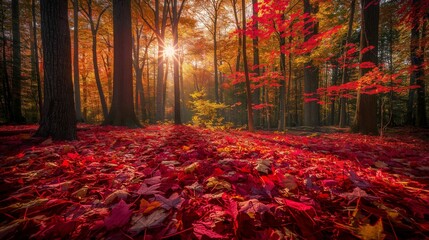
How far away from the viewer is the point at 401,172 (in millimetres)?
1860

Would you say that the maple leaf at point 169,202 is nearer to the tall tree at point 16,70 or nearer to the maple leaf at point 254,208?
the maple leaf at point 254,208

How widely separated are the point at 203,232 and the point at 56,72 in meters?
3.87

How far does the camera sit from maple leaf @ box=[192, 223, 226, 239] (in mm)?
763

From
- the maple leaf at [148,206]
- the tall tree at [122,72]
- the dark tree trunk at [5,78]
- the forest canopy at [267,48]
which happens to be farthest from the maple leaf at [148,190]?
the dark tree trunk at [5,78]

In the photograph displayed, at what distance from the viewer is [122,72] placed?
21.7ft

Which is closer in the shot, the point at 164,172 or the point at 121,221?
the point at 121,221

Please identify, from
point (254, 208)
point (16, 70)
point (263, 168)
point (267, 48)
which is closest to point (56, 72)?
point (263, 168)

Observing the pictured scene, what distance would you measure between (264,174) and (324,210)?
58 centimetres

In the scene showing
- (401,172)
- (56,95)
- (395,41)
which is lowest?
(401,172)

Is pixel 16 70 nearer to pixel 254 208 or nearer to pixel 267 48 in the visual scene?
pixel 267 48

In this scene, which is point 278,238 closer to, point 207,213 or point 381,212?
point 207,213

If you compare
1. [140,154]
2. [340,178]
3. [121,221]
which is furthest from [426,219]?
[140,154]

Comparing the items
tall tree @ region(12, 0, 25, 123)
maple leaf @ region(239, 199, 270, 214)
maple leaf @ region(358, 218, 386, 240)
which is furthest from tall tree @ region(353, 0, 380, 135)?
tall tree @ region(12, 0, 25, 123)

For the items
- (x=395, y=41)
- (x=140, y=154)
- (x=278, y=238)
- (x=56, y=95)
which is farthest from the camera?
(x=395, y=41)
